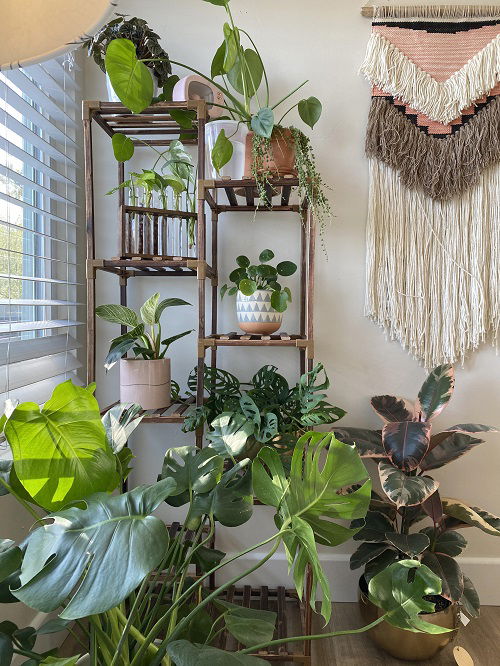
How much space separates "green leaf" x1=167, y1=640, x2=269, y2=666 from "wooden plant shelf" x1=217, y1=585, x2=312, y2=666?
2.36 feet

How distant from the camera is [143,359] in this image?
1.58 metres

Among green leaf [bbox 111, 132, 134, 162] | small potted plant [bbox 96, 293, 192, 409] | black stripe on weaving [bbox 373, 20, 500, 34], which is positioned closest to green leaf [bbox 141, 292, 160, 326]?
small potted plant [bbox 96, 293, 192, 409]

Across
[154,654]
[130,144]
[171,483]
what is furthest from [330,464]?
[130,144]

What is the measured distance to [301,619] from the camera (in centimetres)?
172

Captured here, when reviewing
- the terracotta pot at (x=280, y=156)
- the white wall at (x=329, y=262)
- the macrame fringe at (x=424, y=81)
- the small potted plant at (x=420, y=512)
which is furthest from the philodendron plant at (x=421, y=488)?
the macrame fringe at (x=424, y=81)

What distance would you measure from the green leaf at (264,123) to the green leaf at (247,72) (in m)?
0.16

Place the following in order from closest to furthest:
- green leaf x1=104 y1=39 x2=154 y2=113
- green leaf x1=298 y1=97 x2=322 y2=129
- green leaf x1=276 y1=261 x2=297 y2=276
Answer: green leaf x1=104 y1=39 x2=154 y2=113 < green leaf x1=298 y1=97 x2=322 y2=129 < green leaf x1=276 y1=261 x2=297 y2=276

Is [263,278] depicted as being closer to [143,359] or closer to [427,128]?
[143,359]

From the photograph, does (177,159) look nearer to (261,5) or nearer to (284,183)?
(284,183)

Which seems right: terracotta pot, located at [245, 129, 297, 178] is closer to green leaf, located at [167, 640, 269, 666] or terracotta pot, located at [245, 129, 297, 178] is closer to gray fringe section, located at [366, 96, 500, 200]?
gray fringe section, located at [366, 96, 500, 200]

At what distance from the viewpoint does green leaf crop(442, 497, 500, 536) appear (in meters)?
1.49

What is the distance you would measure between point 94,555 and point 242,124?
4.31 feet

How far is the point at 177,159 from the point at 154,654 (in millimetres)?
1314

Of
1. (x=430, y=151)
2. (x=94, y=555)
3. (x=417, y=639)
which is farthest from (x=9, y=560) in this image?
(x=430, y=151)
